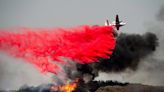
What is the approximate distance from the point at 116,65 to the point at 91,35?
2761 centimetres

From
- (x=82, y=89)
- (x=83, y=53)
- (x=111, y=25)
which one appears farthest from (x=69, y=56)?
(x=82, y=89)

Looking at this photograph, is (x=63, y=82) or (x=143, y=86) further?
(x=143, y=86)

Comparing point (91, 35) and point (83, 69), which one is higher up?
point (91, 35)

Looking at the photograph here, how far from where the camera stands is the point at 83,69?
12900cm

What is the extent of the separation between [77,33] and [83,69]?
26672mm

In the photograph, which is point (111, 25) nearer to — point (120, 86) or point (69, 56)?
point (69, 56)

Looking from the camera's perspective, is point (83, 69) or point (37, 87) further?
point (37, 87)

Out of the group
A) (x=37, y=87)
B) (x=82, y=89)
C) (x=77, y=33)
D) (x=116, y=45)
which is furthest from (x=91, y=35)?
(x=37, y=87)

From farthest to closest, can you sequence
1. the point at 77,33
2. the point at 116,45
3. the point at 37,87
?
the point at 37,87 → the point at 116,45 → the point at 77,33

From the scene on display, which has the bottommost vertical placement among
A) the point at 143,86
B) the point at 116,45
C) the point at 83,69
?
the point at 143,86

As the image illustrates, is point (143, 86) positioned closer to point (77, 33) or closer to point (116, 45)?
point (116, 45)

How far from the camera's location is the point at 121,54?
128625 millimetres

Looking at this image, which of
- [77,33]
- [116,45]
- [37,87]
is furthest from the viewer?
[37,87]

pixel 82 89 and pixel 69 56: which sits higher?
pixel 69 56
